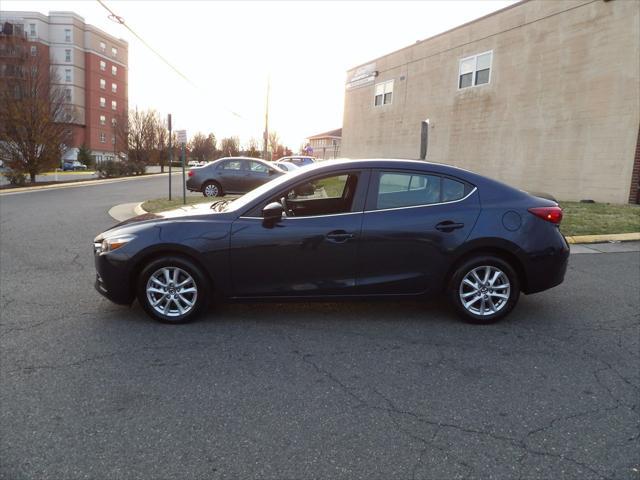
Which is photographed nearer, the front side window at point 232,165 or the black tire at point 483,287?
the black tire at point 483,287

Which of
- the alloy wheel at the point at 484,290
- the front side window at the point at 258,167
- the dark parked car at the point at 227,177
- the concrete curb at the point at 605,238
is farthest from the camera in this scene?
the front side window at the point at 258,167

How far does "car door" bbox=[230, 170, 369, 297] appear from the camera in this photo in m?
4.30

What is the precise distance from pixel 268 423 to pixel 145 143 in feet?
161

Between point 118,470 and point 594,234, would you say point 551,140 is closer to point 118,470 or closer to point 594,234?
point 594,234

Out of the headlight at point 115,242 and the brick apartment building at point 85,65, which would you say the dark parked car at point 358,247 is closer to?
the headlight at point 115,242

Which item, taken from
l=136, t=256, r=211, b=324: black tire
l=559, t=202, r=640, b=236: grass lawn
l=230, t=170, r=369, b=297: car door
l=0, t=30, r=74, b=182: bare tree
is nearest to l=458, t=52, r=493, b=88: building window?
l=559, t=202, r=640, b=236: grass lawn

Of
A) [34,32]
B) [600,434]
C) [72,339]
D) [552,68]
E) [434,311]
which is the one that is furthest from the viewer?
[34,32]

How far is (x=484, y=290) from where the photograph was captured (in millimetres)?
4504

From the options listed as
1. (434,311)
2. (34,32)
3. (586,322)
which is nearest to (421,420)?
(434,311)

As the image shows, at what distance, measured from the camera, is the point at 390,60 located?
2706 cm

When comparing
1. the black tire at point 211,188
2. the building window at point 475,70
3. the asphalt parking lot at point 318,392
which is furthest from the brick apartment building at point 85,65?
the asphalt parking lot at point 318,392

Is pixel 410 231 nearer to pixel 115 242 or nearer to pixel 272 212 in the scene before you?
pixel 272 212

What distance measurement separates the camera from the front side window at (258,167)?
17.0m

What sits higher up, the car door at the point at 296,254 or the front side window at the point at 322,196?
the front side window at the point at 322,196
